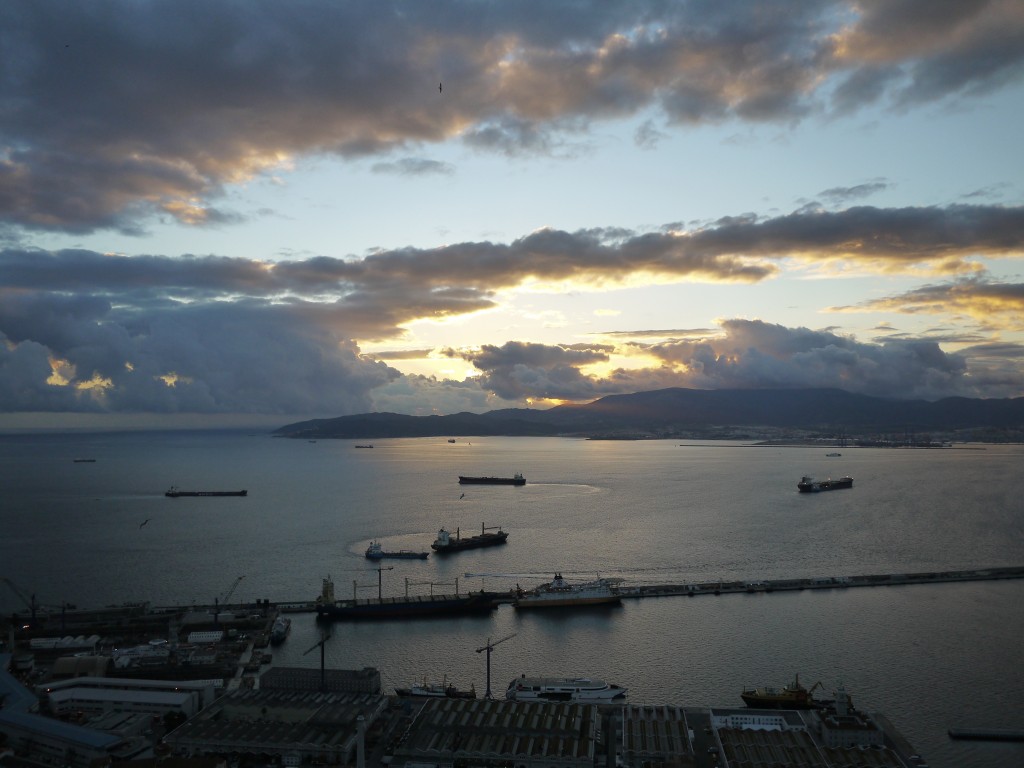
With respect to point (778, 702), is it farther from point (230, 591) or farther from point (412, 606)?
point (230, 591)

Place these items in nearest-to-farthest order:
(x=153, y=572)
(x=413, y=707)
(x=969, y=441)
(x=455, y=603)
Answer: (x=413, y=707) → (x=455, y=603) → (x=153, y=572) → (x=969, y=441)

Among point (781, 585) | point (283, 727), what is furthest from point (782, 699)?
point (781, 585)

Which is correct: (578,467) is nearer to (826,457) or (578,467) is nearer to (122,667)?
(826,457)

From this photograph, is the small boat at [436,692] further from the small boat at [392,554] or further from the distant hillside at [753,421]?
the distant hillside at [753,421]

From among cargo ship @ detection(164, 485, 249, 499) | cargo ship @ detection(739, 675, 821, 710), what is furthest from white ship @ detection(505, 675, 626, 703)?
cargo ship @ detection(164, 485, 249, 499)

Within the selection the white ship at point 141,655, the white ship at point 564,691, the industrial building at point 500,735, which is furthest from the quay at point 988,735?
the white ship at point 141,655

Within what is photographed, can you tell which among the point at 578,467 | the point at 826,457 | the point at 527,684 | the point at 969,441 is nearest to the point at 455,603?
the point at 527,684
